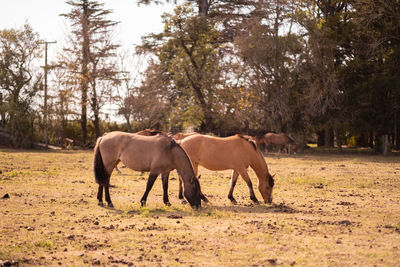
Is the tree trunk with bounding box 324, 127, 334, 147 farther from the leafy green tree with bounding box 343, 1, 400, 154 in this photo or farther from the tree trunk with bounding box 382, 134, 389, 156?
the tree trunk with bounding box 382, 134, 389, 156

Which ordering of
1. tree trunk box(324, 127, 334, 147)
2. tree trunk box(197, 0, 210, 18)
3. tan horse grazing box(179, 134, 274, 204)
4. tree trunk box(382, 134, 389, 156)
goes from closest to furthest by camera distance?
tan horse grazing box(179, 134, 274, 204) < tree trunk box(382, 134, 389, 156) < tree trunk box(197, 0, 210, 18) < tree trunk box(324, 127, 334, 147)

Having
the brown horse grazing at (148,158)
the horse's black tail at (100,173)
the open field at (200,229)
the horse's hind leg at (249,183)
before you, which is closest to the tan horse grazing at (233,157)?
the horse's hind leg at (249,183)

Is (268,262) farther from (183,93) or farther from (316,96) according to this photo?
(183,93)

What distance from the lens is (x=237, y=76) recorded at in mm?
38375

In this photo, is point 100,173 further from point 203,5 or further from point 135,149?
point 203,5

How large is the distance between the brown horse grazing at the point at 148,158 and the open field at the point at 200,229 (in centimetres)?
51

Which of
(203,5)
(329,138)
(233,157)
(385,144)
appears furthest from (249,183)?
(329,138)

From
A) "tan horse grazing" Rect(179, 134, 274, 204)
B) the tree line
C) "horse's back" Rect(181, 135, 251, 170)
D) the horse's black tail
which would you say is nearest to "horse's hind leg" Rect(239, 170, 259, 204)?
"tan horse grazing" Rect(179, 134, 274, 204)

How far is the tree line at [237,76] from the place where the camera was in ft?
107

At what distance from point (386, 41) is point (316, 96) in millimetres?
6331

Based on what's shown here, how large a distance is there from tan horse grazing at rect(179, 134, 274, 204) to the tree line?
2212 cm

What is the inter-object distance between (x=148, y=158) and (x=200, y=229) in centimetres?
292

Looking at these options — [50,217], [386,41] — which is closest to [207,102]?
[386,41]

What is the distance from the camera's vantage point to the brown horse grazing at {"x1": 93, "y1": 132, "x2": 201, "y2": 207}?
10.0 m
